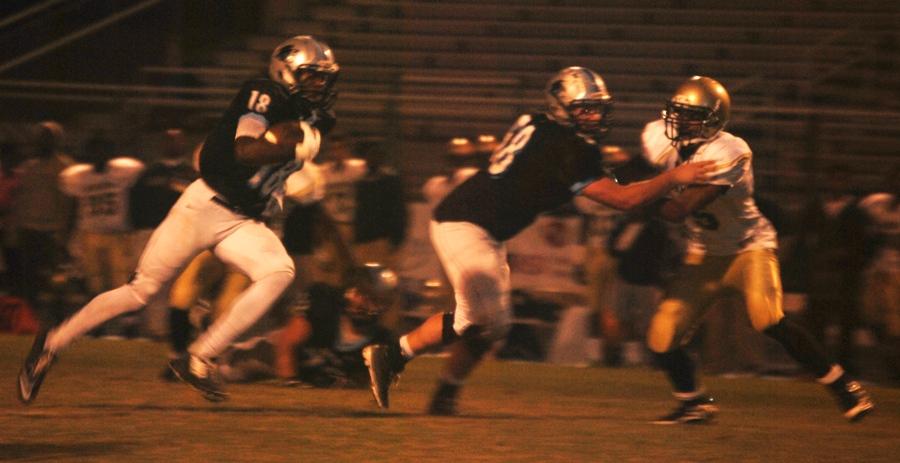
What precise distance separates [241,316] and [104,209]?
18.5ft

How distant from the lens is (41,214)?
12477 millimetres

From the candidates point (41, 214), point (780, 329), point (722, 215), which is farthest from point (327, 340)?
point (41, 214)

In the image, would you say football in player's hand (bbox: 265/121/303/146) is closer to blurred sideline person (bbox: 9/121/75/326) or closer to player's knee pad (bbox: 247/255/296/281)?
player's knee pad (bbox: 247/255/296/281)

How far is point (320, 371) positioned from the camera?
8.66 m

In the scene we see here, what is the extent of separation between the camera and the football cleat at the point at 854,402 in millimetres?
7336

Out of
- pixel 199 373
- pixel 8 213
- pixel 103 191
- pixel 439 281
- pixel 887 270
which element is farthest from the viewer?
pixel 8 213

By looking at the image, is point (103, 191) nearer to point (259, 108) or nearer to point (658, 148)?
point (259, 108)

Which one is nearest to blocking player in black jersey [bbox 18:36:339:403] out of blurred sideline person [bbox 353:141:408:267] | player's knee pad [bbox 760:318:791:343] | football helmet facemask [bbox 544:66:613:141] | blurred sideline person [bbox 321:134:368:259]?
football helmet facemask [bbox 544:66:613:141]

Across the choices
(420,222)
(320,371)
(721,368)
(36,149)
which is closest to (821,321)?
(721,368)

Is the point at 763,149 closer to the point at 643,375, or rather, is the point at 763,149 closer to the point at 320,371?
the point at 643,375

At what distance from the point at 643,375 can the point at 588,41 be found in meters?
6.76

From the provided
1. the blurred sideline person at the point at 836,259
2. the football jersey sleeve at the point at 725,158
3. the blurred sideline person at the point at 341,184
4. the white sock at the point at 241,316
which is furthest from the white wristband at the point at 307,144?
the blurred sideline person at the point at 836,259

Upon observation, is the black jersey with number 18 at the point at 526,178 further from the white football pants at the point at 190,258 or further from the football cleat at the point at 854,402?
the football cleat at the point at 854,402

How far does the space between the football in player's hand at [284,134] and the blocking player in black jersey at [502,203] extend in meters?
0.85
